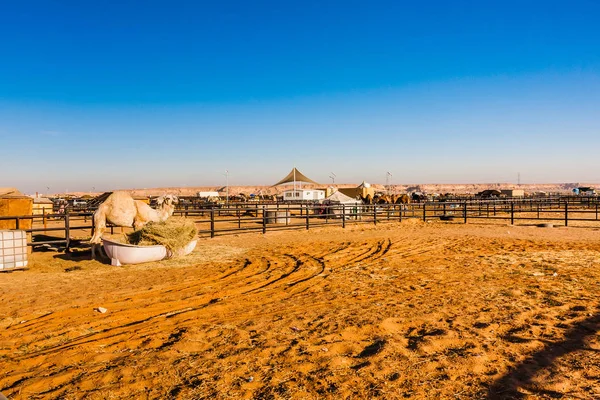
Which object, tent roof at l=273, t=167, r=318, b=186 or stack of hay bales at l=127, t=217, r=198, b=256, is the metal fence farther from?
tent roof at l=273, t=167, r=318, b=186

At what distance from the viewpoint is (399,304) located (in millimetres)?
5695

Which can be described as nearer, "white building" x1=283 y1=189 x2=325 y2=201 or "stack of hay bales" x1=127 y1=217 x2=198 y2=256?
"stack of hay bales" x1=127 y1=217 x2=198 y2=256

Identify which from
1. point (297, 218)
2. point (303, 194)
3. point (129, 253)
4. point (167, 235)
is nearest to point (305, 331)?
point (129, 253)

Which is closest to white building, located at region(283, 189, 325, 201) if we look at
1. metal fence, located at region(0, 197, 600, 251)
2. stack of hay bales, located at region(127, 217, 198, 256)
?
metal fence, located at region(0, 197, 600, 251)

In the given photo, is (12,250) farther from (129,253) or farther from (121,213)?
(121,213)

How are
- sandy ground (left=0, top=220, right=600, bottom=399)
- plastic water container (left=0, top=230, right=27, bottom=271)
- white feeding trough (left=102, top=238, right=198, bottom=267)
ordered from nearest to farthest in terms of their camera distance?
sandy ground (left=0, top=220, right=600, bottom=399), plastic water container (left=0, top=230, right=27, bottom=271), white feeding trough (left=102, top=238, right=198, bottom=267)

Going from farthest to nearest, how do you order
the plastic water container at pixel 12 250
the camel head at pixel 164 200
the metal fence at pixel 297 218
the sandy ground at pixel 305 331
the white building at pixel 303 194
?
the white building at pixel 303 194 → the metal fence at pixel 297 218 → the camel head at pixel 164 200 → the plastic water container at pixel 12 250 → the sandy ground at pixel 305 331

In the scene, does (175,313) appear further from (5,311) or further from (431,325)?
(431,325)

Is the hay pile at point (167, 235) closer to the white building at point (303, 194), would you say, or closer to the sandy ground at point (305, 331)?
the sandy ground at point (305, 331)

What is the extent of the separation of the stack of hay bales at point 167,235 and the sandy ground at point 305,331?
3.23 ft

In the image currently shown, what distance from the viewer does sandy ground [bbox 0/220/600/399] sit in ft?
11.0

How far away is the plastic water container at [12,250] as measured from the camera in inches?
337

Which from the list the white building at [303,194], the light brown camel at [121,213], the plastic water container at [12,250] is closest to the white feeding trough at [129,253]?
the light brown camel at [121,213]

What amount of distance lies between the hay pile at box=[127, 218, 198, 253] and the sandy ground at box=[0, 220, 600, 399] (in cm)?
98
